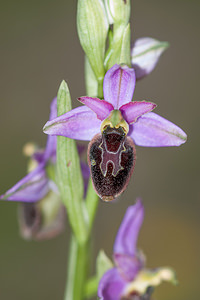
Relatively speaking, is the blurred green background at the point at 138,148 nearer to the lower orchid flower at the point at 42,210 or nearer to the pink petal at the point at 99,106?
the lower orchid flower at the point at 42,210

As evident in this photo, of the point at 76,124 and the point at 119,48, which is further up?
the point at 119,48

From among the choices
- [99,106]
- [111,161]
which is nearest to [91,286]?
[111,161]

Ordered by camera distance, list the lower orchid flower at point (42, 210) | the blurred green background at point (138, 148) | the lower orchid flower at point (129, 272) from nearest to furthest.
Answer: the lower orchid flower at point (129, 272) < the lower orchid flower at point (42, 210) < the blurred green background at point (138, 148)

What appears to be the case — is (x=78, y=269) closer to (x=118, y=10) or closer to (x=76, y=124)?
(x=76, y=124)

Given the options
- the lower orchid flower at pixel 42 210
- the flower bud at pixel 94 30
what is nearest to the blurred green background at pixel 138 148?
the lower orchid flower at pixel 42 210

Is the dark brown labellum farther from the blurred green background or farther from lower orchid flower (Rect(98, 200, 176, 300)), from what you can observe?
the blurred green background

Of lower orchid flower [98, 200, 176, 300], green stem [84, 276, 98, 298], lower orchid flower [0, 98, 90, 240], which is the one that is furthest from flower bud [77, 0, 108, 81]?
green stem [84, 276, 98, 298]

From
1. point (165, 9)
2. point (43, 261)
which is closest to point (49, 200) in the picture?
point (43, 261)
